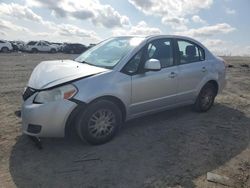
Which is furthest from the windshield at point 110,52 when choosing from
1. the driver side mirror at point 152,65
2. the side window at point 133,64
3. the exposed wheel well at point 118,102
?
the exposed wheel well at point 118,102

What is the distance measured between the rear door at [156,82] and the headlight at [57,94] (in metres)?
1.11

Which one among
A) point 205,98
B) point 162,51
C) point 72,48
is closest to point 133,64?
point 162,51

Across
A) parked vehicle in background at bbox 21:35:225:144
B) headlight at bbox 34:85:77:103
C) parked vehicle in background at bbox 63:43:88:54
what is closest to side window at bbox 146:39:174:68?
parked vehicle in background at bbox 21:35:225:144

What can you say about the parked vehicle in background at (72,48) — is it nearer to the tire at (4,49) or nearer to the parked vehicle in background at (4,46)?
the parked vehicle in background at (4,46)

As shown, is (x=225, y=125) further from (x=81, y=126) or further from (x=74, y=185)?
(x=74, y=185)

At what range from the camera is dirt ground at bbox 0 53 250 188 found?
150 inches

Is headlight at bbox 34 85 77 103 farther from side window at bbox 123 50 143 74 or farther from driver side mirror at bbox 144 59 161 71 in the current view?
driver side mirror at bbox 144 59 161 71

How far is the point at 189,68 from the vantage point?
241 inches

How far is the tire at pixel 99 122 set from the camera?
14.6 feet

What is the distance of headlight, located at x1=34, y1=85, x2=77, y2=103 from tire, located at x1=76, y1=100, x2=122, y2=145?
13.6 inches

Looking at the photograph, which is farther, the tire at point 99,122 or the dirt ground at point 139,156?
the tire at point 99,122

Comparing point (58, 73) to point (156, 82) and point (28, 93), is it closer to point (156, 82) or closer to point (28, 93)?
point (28, 93)

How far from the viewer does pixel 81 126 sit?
444cm

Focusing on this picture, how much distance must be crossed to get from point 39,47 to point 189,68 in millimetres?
33193
